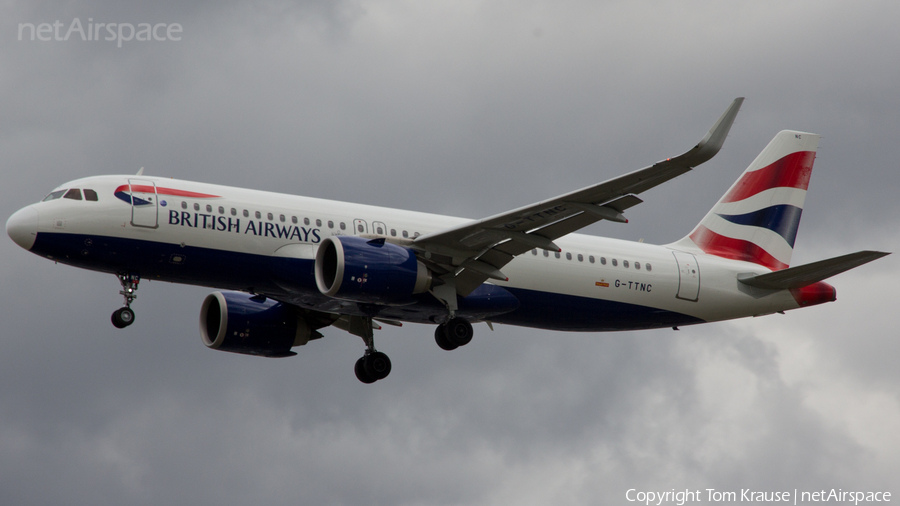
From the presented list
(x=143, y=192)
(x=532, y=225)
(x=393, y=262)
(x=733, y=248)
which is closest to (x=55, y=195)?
(x=143, y=192)

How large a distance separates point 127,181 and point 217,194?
8.50ft

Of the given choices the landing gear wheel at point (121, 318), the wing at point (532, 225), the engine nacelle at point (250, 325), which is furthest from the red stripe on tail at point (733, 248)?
the landing gear wheel at point (121, 318)

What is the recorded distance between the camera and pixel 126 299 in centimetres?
3108

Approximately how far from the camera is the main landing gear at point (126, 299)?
101ft

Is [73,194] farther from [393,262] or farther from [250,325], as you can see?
[393,262]

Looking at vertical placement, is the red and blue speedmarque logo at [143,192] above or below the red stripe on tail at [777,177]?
below

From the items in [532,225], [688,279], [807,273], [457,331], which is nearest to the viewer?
[532,225]

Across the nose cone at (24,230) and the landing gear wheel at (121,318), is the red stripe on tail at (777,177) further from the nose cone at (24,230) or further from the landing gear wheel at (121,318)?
the nose cone at (24,230)

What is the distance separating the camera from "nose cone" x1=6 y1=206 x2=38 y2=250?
29859 millimetres

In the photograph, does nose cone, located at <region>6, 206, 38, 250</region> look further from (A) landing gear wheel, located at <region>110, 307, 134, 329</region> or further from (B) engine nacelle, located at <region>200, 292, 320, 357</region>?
(B) engine nacelle, located at <region>200, 292, 320, 357</region>

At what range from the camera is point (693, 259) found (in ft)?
125

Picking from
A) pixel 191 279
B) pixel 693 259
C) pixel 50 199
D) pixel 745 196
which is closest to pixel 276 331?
pixel 191 279

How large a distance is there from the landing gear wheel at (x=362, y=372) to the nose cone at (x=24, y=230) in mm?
11965

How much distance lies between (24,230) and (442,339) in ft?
42.0
